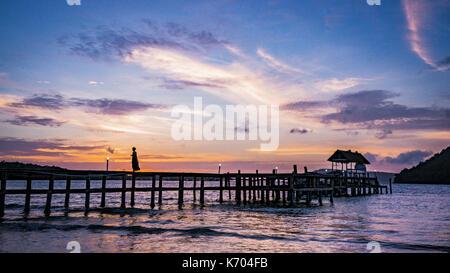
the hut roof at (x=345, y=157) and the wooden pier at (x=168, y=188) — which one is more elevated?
the hut roof at (x=345, y=157)

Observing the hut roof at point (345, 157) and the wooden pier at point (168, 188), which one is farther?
the hut roof at point (345, 157)

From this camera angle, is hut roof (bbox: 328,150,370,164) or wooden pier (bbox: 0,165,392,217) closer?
wooden pier (bbox: 0,165,392,217)

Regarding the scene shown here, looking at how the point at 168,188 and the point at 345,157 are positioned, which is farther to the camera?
the point at 345,157

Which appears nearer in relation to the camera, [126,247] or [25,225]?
[126,247]

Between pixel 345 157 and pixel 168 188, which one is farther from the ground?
pixel 345 157

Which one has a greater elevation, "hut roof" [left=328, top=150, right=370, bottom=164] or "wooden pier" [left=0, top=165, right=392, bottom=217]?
"hut roof" [left=328, top=150, right=370, bottom=164]

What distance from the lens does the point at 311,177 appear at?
105ft

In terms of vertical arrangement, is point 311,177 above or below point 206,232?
above
